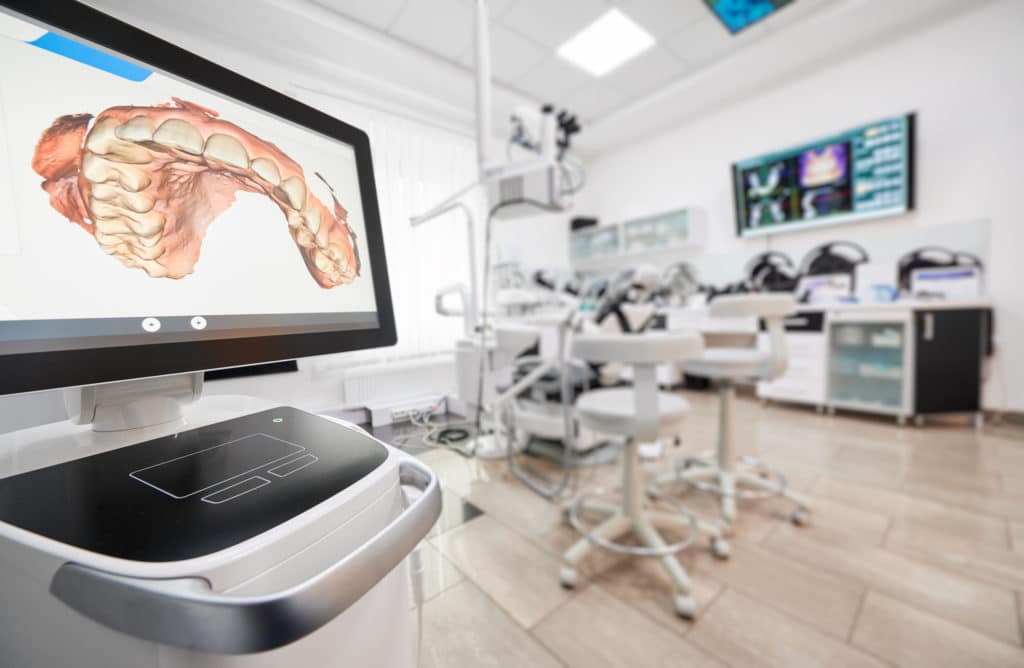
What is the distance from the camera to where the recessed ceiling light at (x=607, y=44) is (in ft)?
3.39

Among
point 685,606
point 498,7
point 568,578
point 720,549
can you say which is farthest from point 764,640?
point 498,7

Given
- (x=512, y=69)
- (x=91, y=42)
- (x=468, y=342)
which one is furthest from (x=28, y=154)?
(x=512, y=69)

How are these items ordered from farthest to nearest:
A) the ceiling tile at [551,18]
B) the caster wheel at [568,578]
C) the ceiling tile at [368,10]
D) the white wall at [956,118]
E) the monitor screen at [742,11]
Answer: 1. the white wall at [956,118]
2. the monitor screen at [742,11]
3. the caster wheel at [568,578]
4. the ceiling tile at [551,18]
5. the ceiling tile at [368,10]

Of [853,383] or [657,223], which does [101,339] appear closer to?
[853,383]

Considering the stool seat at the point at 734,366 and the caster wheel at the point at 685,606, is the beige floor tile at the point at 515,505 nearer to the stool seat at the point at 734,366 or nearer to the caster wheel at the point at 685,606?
the caster wheel at the point at 685,606

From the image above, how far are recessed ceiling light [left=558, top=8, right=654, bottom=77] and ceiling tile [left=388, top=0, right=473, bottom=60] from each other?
439 mm

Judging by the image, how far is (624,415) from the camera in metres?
1.00

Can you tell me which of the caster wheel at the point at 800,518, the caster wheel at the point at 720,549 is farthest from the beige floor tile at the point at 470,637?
the caster wheel at the point at 800,518

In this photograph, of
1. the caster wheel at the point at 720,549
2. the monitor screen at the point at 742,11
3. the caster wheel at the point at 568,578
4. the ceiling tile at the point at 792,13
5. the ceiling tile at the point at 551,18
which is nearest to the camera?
the ceiling tile at the point at 551,18

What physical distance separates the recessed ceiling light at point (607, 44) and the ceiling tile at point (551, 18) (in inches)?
1.0

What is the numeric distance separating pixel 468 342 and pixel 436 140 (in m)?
0.29

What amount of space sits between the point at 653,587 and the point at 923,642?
572mm

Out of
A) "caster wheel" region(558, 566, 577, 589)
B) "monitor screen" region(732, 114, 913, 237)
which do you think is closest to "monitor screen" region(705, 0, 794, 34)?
"monitor screen" region(732, 114, 913, 237)

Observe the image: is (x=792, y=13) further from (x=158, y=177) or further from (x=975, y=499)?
(x=158, y=177)
